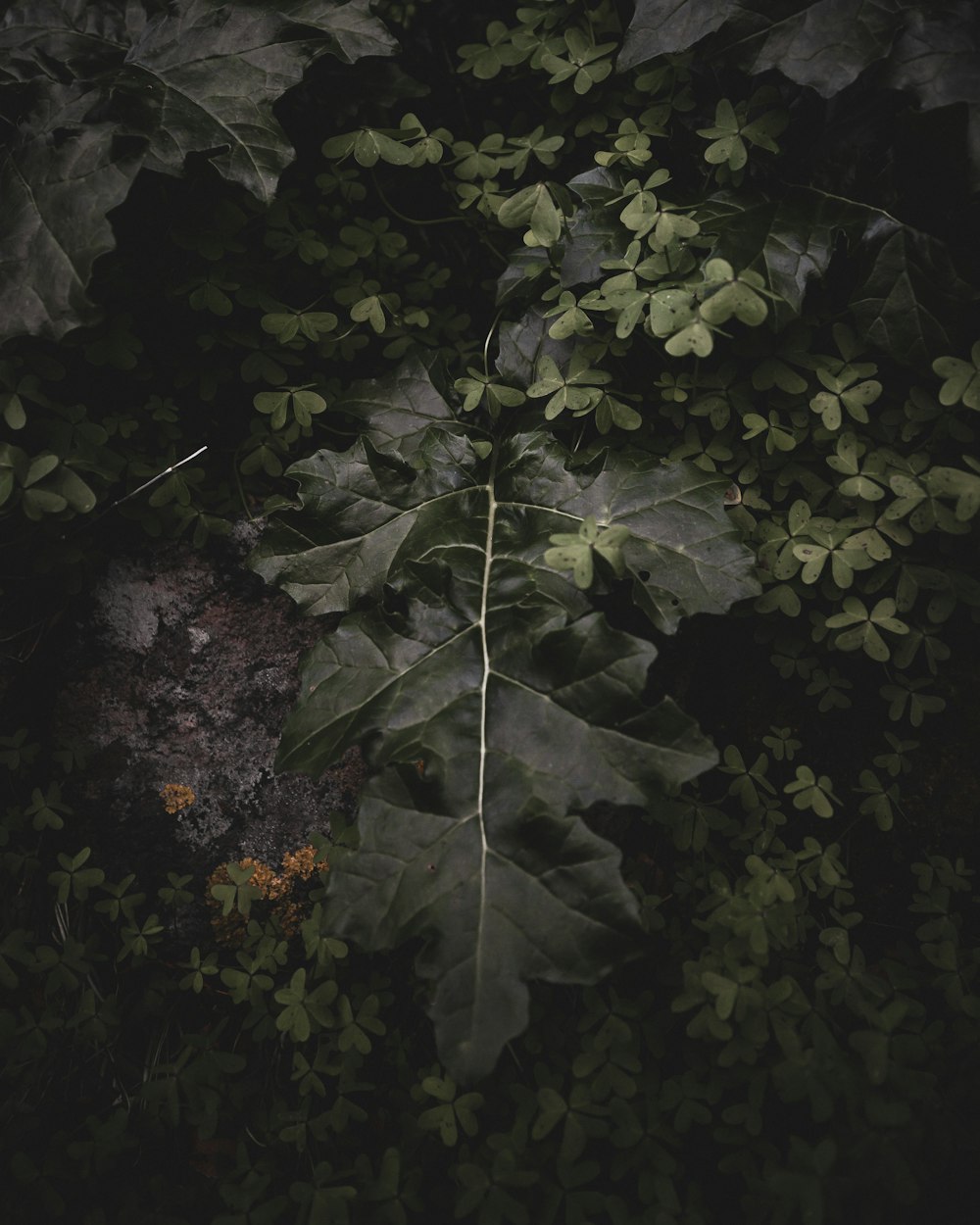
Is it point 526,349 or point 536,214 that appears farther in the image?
point 526,349

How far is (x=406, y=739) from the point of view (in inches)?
66.1

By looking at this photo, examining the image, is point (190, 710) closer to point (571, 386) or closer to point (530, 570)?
point (530, 570)

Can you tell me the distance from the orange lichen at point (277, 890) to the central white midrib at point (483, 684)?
859mm

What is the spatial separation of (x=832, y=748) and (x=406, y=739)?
131 cm

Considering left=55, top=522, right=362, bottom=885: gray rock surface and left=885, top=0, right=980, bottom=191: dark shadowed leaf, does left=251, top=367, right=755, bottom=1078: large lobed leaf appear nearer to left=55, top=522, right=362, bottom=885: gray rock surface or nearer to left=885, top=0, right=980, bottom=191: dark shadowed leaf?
left=55, top=522, right=362, bottom=885: gray rock surface

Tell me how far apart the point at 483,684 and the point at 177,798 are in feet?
3.86

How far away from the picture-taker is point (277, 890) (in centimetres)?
225

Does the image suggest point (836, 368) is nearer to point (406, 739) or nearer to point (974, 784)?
point (974, 784)

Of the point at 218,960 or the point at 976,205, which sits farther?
the point at 218,960

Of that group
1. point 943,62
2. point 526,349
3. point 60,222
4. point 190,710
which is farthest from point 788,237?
point 190,710

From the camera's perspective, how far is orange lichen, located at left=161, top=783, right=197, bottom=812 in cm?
233

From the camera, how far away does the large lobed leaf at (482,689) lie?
1479mm

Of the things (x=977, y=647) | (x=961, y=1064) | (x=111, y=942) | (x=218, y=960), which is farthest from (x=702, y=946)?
(x=111, y=942)

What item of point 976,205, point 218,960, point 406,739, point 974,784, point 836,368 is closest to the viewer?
point 406,739
